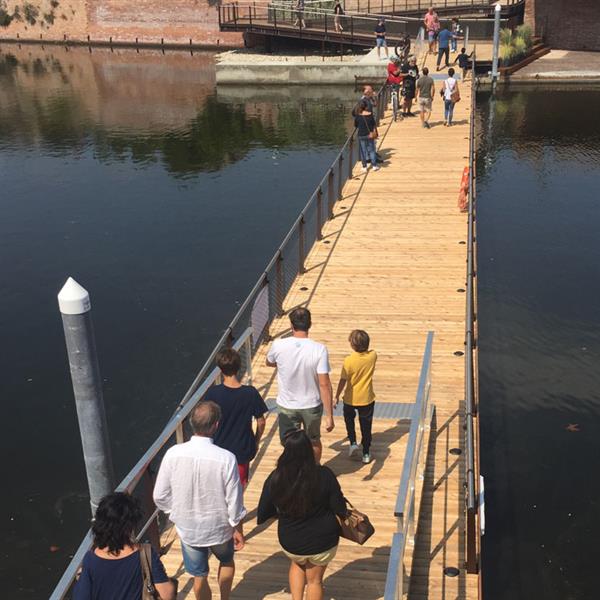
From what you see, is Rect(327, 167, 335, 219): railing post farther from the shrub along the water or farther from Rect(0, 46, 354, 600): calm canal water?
the shrub along the water

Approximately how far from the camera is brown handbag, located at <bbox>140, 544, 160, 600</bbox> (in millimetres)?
4805

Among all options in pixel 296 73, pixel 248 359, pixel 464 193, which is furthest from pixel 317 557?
pixel 296 73

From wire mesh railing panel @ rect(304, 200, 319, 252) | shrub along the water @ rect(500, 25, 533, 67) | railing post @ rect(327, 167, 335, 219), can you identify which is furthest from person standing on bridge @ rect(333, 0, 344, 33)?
railing post @ rect(327, 167, 335, 219)

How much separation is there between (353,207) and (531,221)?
7.10 m

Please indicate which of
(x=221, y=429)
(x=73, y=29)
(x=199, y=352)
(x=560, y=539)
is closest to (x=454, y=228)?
(x=199, y=352)

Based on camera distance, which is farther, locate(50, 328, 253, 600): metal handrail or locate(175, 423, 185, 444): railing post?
locate(175, 423, 185, 444): railing post

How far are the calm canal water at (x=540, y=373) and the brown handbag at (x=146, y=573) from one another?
6.74m

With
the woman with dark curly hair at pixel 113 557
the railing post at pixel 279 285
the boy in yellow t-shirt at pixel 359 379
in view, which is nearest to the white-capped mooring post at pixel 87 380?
the woman with dark curly hair at pixel 113 557

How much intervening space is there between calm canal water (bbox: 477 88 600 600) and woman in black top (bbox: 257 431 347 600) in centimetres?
561

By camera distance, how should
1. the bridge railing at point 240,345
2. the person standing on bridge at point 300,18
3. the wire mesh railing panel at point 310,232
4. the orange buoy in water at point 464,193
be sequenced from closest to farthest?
the bridge railing at point 240,345 < the wire mesh railing panel at point 310,232 < the orange buoy in water at point 464,193 < the person standing on bridge at point 300,18

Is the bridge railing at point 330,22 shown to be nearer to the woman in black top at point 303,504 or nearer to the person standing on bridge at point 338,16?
the person standing on bridge at point 338,16

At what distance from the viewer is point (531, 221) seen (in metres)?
22.8

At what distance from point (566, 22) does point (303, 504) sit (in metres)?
46.4

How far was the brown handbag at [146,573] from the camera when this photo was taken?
189 inches
